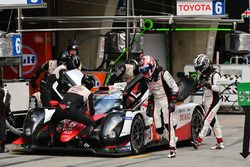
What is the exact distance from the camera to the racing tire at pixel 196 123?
54.2ft

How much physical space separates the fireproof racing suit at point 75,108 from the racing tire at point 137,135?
2.62 ft

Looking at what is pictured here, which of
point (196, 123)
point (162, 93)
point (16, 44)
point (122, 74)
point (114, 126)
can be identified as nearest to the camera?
point (114, 126)

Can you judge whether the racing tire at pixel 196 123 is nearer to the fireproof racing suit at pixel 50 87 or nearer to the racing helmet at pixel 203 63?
the racing helmet at pixel 203 63

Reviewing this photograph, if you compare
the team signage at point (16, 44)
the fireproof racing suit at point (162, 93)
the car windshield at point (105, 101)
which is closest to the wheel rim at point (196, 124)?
the fireproof racing suit at point (162, 93)

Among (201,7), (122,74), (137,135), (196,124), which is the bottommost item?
(196,124)

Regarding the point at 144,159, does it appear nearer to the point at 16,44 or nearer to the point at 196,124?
the point at 196,124

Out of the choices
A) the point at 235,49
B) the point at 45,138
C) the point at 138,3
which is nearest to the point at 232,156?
the point at 45,138

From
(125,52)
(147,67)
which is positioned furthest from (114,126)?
(125,52)

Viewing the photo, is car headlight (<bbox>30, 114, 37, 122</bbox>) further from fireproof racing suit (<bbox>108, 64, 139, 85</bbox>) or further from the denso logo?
the denso logo

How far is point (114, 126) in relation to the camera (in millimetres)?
14375

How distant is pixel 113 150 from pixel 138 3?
16961 mm

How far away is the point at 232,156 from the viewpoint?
571 inches

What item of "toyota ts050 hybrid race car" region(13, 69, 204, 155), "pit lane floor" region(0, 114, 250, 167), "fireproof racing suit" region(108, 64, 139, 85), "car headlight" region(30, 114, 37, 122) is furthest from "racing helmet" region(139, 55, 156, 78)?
"fireproof racing suit" region(108, 64, 139, 85)

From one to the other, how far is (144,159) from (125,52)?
26.3 feet
